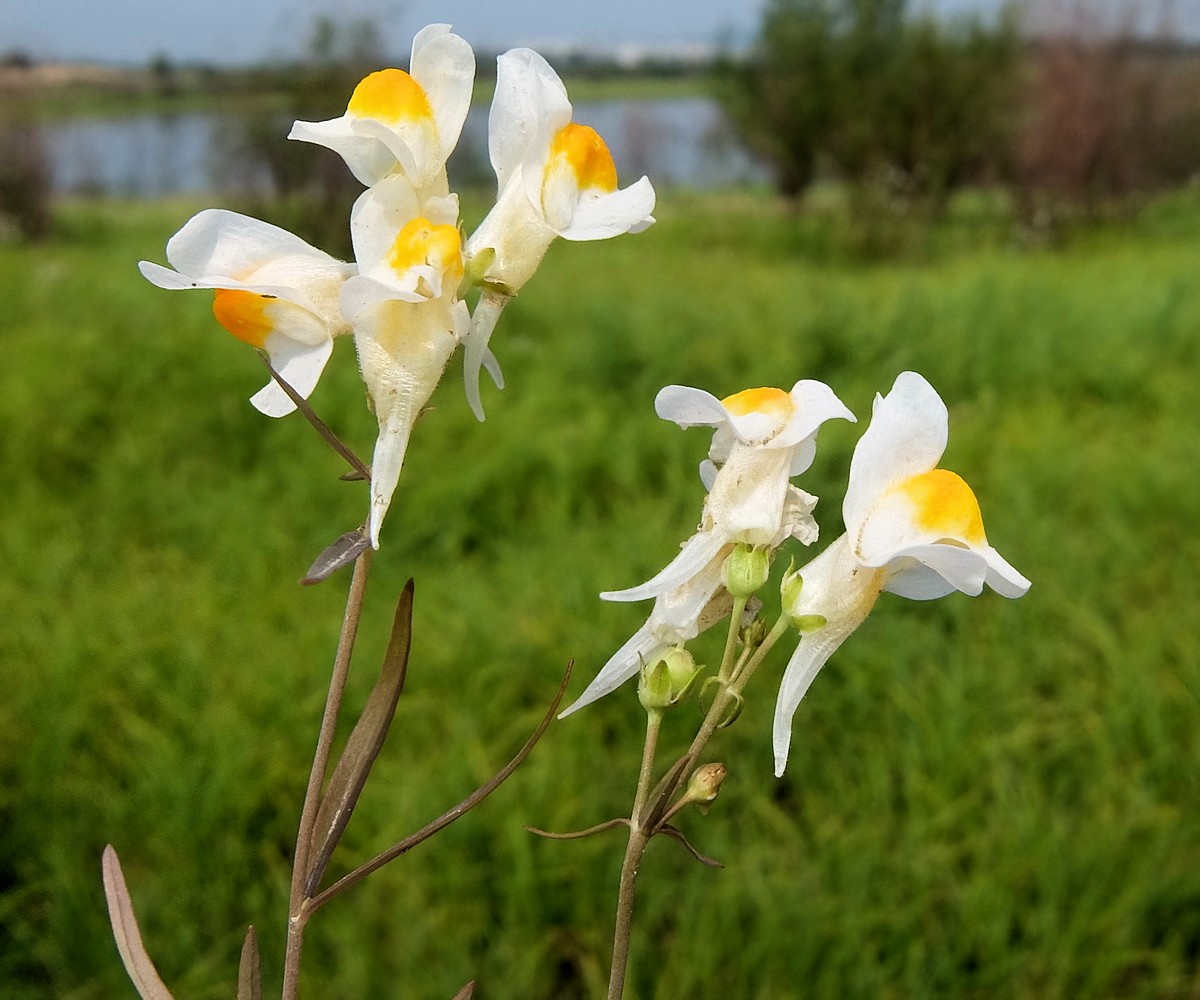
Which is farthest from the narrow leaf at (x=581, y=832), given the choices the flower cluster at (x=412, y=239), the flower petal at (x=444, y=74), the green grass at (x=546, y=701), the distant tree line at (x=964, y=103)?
the distant tree line at (x=964, y=103)

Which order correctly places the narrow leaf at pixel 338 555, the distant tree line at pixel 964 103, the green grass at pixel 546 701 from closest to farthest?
the narrow leaf at pixel 338 555 → the green grass at pixel 546 701 → the distant tree line at pixel 964 103

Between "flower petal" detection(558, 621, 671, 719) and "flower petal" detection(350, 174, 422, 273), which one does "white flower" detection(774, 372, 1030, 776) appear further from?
"flower petal" detection(350, 174, 422, 273)

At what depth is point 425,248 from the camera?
341 mm

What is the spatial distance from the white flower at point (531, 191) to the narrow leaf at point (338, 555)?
62mm

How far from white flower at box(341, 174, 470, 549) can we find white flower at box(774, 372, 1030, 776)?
13cm

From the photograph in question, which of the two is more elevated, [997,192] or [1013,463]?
[1013,463]

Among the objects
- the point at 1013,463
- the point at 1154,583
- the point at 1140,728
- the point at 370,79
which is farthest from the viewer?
the point at 1013,463

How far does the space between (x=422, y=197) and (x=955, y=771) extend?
144 centimetres

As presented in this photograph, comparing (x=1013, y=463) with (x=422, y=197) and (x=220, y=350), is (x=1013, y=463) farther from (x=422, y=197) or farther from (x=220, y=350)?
(x=422, y=197)

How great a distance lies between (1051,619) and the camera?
78.2 inches

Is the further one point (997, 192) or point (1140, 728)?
point (997, 192)

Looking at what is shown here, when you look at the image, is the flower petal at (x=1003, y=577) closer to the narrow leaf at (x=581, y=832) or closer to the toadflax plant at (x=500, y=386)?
the toadflax plant at (x=500, y=386)

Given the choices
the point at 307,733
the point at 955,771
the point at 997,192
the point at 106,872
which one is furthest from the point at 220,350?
the point at 997,192

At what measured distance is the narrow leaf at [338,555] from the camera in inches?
12.7
